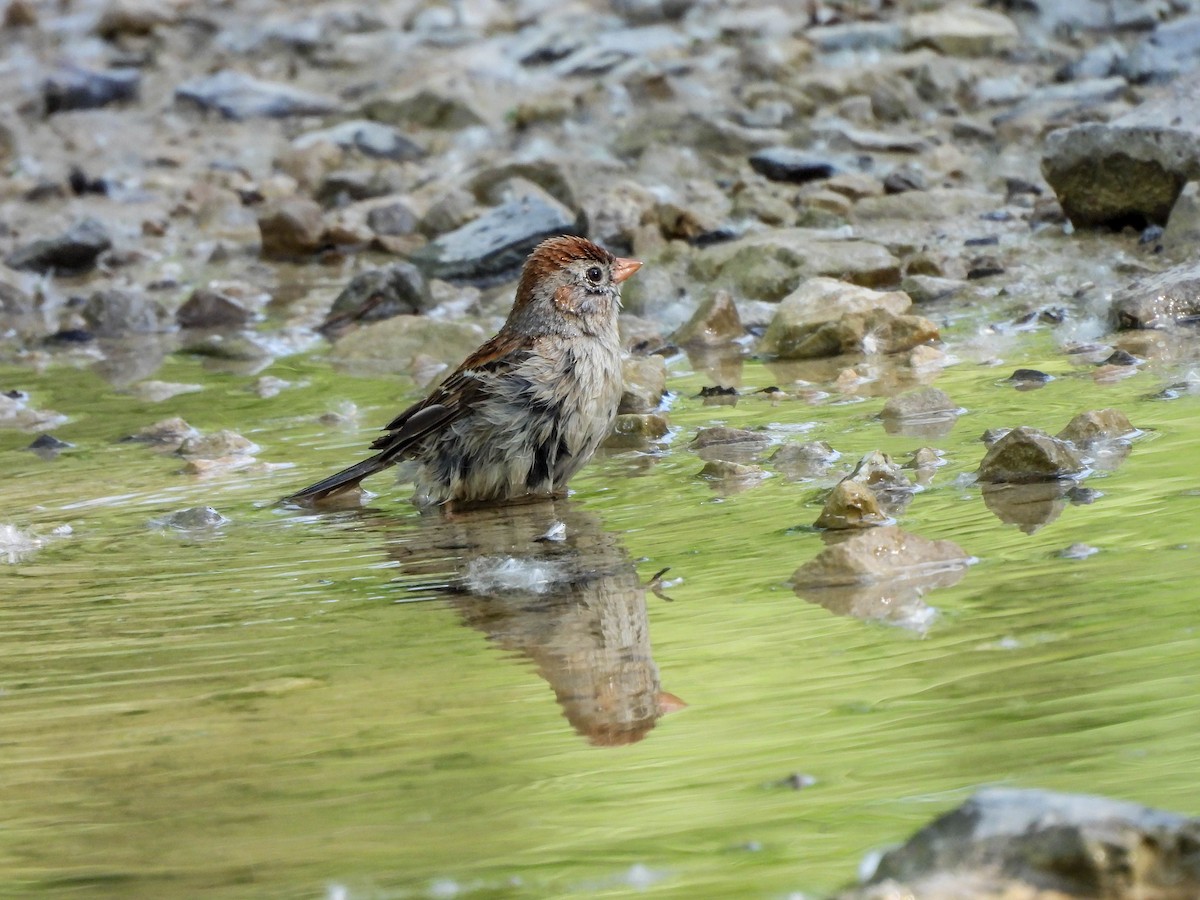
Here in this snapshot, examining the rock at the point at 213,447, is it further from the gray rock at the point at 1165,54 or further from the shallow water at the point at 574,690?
the gray rock at the point at 1165,54

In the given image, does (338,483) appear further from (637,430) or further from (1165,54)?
(1165,54)

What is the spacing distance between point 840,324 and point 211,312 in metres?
4.15

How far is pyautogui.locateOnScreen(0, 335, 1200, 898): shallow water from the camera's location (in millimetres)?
2668

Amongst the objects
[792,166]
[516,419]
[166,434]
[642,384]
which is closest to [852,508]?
[516,419]

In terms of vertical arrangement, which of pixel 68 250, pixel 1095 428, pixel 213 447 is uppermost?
pixel 1095 428

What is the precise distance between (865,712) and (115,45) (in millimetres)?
15531

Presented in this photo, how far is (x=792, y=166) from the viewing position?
11.1 metres

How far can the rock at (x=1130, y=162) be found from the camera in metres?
8.32

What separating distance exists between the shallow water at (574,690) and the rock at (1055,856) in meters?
0.25

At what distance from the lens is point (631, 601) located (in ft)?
13.5

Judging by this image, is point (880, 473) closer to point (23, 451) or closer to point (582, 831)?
point (582, 831)

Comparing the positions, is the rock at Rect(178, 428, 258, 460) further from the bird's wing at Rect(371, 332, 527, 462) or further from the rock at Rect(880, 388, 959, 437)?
the rock at Rect(880, 388, 959, 437)

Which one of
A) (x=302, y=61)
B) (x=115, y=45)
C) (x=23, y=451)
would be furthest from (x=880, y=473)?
(x=115, y=45)

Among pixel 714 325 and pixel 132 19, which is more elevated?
pixel 714 325
